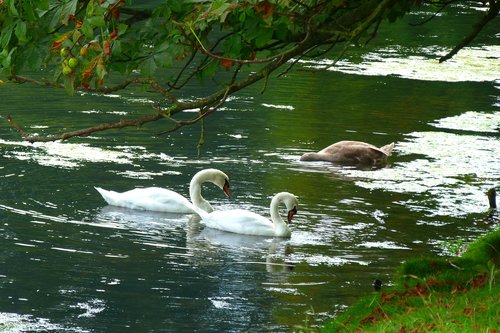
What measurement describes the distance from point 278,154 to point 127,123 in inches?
448

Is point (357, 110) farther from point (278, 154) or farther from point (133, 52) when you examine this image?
point (133, 52)

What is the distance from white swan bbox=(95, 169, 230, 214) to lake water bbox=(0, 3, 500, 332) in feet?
0.52

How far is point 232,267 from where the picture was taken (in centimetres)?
1226

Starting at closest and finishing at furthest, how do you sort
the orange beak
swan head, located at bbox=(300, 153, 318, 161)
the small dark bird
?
the small dark bird, the orange beak, swan head, located at bbox=(300, 153, 318, 161)

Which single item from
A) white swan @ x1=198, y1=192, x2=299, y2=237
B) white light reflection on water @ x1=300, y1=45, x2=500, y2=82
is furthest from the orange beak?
white light reflection on water @ x1=300, y1=45, x2=500, y2=82

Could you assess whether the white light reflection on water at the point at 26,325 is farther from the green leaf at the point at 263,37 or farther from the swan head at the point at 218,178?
the swan head at the point at 218,178

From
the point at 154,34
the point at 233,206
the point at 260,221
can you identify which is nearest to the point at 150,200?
the point at 233,206

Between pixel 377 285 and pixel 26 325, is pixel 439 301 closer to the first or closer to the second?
pixel 377 285

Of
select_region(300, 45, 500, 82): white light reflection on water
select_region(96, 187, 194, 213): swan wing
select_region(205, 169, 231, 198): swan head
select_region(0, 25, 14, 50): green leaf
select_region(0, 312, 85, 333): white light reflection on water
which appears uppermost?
select_region(0, 25, 14, 50): green leaf

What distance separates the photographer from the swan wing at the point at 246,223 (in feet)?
45.5

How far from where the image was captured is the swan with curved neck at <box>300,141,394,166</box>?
18.0 meters

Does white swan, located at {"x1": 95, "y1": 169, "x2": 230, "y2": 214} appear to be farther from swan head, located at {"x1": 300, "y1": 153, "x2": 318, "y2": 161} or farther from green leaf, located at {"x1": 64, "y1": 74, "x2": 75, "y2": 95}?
green leaf, located at {"x1": 64, "y1": 74, "x2": 75, "y2": 95}

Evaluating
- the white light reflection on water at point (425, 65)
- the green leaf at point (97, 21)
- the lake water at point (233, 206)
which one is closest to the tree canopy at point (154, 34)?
the green leaf at point (97, 21)

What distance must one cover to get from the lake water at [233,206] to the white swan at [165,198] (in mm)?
160
